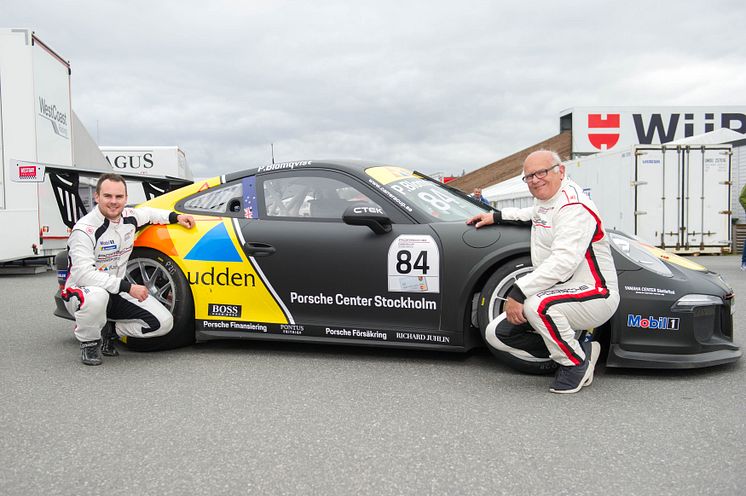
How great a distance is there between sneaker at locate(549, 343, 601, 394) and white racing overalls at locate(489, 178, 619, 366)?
0.13ft

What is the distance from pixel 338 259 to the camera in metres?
4.01

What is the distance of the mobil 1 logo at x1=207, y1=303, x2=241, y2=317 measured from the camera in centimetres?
422

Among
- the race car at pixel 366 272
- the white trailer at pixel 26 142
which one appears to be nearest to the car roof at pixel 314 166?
the race car at pixel 366 272

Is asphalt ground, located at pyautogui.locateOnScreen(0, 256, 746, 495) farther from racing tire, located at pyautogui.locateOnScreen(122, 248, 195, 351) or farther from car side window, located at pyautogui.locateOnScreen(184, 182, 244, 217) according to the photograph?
car side window, located at pyautogui.locateOnScreen(184, 182, 244, 217)

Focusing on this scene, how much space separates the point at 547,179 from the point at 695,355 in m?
1.29

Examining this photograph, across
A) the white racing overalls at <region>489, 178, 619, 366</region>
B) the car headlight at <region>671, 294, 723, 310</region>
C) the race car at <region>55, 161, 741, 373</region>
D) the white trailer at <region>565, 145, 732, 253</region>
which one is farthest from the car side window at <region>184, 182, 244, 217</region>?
the white trailer at <region>565, 145, 732, 253</region>

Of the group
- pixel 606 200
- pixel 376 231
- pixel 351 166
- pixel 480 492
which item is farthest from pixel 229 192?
pixel 606 200

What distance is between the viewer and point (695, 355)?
11.6 feet

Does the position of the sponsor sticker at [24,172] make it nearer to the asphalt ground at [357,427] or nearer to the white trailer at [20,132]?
the asphalt ground at [357,427]

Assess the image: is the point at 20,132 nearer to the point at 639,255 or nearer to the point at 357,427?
the point at 357,427

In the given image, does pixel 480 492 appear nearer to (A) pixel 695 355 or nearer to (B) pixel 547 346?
(B) pixel 547 346

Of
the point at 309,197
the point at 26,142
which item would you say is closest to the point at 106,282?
the point at 309,197

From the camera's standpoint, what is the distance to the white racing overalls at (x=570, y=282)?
10.8 ft

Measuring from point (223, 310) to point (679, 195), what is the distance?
12.7 metres
